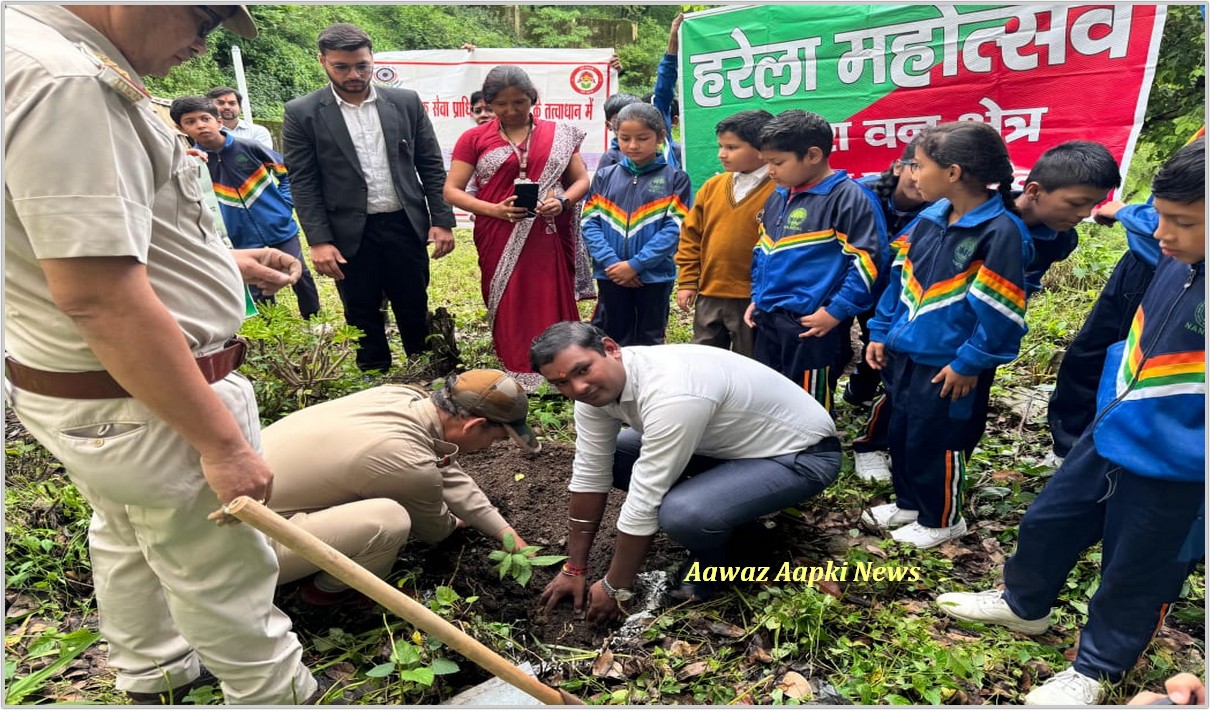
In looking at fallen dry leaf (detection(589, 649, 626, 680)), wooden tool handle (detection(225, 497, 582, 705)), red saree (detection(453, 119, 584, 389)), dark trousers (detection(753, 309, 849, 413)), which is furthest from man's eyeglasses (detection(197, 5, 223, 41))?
red saree (detection(453, 119, 584, 389))

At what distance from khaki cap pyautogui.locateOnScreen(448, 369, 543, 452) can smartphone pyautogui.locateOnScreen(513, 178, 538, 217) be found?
1756 mm

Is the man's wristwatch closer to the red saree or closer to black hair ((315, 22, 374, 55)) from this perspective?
the red saree

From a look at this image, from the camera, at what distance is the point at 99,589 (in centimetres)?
188

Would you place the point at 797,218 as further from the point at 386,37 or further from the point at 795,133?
the point at 386,37

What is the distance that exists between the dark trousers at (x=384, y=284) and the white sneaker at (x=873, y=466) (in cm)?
263

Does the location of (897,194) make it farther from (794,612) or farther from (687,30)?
(794,612)

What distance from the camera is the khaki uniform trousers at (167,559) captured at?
1.49 meters

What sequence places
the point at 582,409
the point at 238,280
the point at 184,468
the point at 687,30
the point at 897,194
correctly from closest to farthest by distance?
the point at 184,468
the point at 238,280
the point at 582,409
the point at 897,194
the point at 687,30

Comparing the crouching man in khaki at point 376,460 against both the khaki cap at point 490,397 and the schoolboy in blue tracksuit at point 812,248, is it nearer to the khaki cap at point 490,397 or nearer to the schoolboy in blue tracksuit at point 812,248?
the khaki cap at point 490,397

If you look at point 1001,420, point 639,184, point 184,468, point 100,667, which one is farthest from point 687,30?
point 100,667

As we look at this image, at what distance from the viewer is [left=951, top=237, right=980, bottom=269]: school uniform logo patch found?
8.33 ft

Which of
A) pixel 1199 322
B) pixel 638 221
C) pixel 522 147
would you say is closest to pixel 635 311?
pixel 638 221

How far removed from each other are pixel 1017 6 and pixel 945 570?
2948 mm

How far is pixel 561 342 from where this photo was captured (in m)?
2.26
